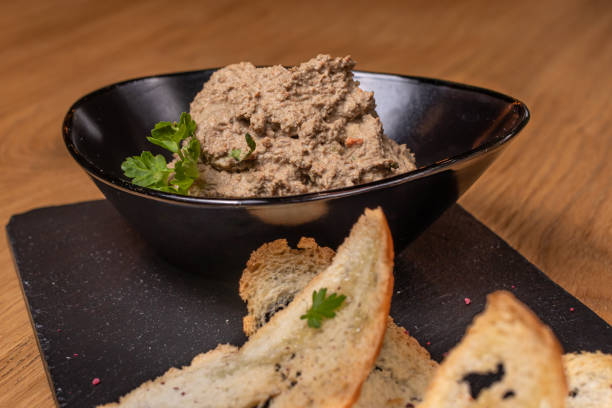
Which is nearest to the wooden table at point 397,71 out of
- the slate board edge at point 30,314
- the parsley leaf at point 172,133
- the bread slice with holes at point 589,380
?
the slate board edge at point 30,314

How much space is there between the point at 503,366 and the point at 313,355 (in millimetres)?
319

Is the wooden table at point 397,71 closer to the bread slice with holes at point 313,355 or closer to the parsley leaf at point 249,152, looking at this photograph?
the bread slice with holes at point 313,355

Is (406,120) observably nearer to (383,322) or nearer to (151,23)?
(383,322)

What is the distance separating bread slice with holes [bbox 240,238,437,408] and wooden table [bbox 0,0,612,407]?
0.42 m

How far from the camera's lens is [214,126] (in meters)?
1.33

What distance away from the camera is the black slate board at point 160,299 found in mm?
1205

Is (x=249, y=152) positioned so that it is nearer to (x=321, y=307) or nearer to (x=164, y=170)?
(x=164, y=170)

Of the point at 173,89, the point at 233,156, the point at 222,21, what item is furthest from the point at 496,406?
the point at 222,21

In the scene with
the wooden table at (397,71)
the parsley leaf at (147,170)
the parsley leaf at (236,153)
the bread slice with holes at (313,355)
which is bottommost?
the wooden table at (397,71)

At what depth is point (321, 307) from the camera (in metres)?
1.07

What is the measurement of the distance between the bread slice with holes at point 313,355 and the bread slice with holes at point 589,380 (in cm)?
35

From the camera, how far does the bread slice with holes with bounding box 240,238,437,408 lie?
Result: 1.11 metres

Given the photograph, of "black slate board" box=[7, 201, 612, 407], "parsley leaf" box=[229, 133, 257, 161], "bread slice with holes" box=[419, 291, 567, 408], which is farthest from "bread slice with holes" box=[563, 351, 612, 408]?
"parsley leaf" box=[229, 133, 257, 161]

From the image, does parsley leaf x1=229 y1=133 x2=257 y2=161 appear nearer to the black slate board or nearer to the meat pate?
the meat pate
